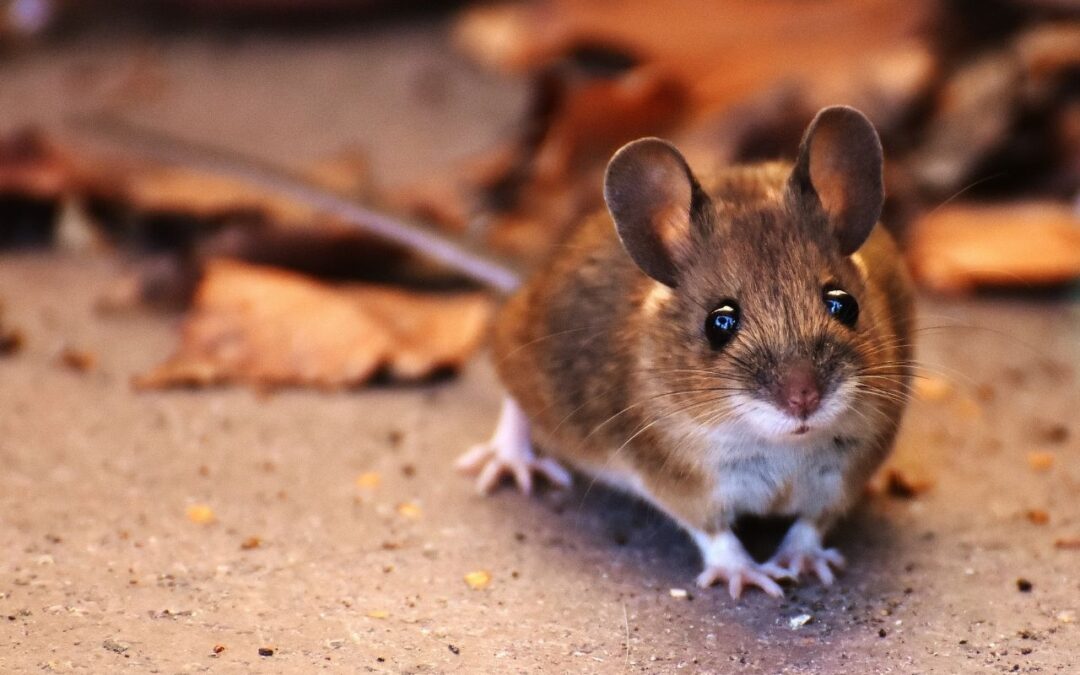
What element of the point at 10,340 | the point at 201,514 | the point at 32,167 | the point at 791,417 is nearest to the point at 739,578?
the point at 791,417

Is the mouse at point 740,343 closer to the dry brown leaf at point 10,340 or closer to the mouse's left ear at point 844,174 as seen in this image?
the mouse's left ear at point 844,174

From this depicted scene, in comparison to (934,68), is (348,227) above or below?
below

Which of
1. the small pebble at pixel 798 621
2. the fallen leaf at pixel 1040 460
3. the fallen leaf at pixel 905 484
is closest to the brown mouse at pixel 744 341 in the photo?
the small pebble at pixel 798 621

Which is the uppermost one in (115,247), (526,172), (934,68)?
(934,68)

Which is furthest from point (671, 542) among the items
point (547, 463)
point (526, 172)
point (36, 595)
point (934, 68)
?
point (934, 68)

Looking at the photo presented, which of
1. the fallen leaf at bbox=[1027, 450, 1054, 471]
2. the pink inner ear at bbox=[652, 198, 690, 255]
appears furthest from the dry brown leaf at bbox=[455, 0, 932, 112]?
the pink inner ear at bbox=[652, 198, 690, 255]

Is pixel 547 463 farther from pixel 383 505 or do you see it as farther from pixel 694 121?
pixel 694 121

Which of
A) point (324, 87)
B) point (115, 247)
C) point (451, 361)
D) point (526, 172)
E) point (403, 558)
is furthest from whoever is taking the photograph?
point (324, 87)
